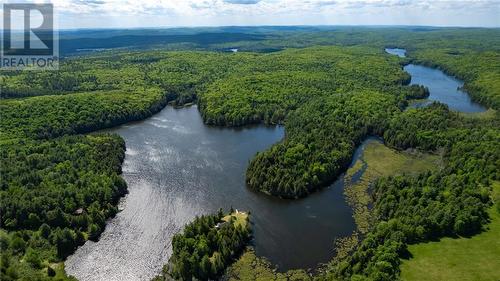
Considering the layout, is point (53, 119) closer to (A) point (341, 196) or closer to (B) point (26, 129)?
(B) point (26, 129)

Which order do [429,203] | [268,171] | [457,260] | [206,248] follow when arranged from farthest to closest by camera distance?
[268,171] → [429,203] → [457,260] → [206,248]

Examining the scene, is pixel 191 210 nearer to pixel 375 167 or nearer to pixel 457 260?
pixel 457 260

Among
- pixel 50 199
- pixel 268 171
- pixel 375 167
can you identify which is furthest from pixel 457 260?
pixel 50 199

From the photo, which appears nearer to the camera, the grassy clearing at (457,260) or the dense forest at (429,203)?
the dense forest at (429,203)

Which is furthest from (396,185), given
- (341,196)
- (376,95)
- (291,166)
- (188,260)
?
(376,95)

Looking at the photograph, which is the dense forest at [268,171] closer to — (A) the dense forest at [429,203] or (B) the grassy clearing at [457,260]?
(A) the dense forest at [429,203]

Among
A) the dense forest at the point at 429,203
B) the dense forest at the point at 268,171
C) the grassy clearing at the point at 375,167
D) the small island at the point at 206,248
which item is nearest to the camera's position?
the small island at the point at 206,248

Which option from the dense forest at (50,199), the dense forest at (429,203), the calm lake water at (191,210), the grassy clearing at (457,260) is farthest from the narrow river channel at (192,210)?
the grassy clearing at (457,260)

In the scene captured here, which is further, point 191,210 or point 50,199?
point 191,210
